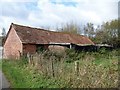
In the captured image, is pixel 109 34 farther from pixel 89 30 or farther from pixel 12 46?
pixel 12 46

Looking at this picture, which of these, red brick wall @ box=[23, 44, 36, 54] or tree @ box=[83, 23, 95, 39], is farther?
tree @ box=[83, 23, 95, 39]

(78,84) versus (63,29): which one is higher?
(63,29)

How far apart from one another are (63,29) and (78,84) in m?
56.4

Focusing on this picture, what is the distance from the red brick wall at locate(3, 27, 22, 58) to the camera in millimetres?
30994

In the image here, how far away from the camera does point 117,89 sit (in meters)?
8.45

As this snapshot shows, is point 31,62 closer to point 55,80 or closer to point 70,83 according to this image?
point 55,80

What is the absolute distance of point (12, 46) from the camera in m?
32.7

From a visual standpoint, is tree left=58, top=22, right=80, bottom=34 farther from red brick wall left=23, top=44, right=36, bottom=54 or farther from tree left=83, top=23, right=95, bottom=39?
red brick wall left=23, top=44, right=36, bottom=54

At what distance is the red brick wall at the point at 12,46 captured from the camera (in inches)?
1220

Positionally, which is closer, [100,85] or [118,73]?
[100,85]

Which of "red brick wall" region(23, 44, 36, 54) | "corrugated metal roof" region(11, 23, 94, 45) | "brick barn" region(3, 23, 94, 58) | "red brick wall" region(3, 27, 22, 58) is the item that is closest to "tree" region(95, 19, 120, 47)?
"corrugated metal roof" region(11, 23, 94, 45)

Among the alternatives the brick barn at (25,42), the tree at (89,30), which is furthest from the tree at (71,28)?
the brick barn at (25,42)

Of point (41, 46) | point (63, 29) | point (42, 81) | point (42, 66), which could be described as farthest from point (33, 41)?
point (63, 29)

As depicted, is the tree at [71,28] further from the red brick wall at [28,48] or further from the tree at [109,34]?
the red brick wall at [28,48]
